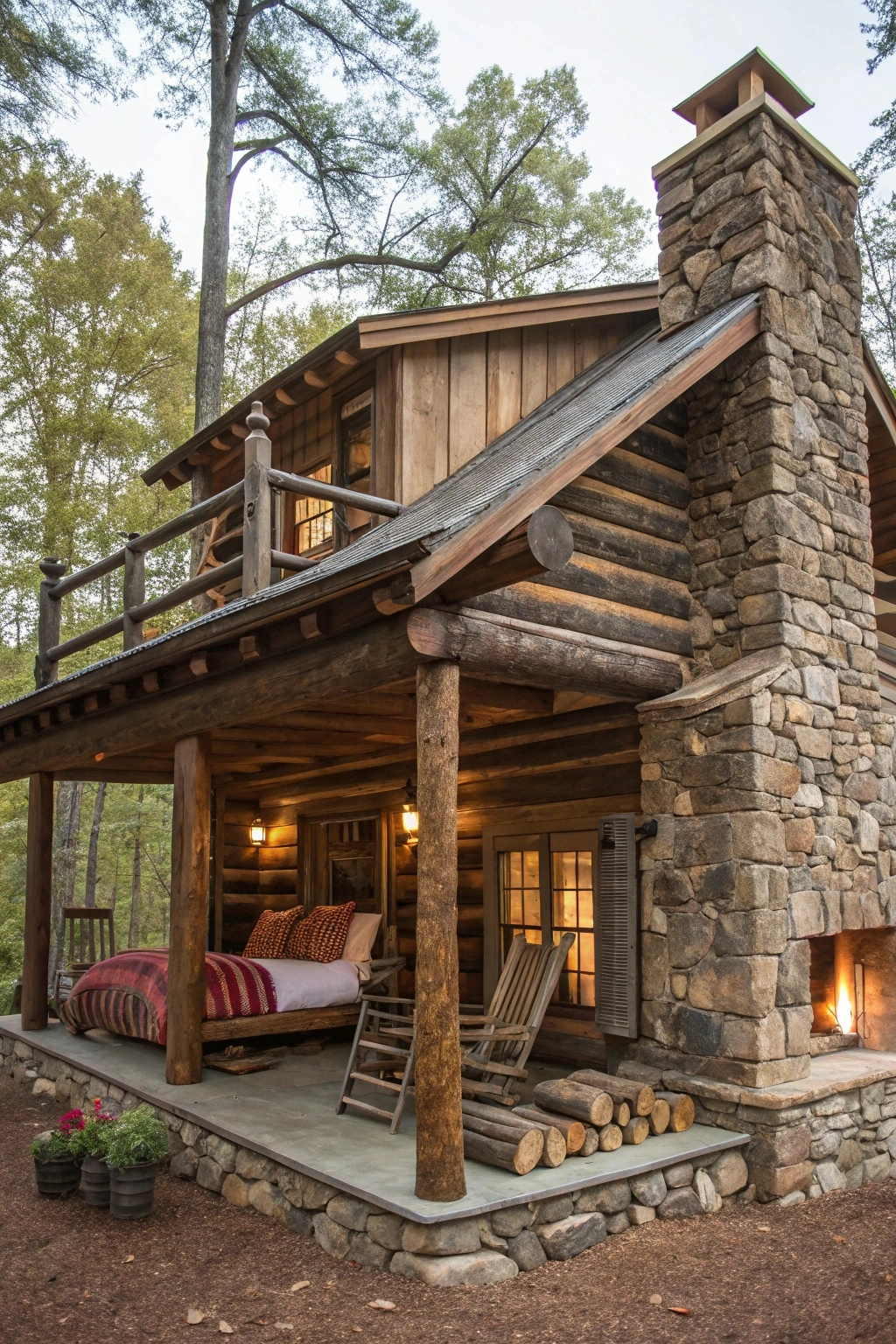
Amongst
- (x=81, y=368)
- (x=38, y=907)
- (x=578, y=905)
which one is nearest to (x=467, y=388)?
(x=578, y=905)

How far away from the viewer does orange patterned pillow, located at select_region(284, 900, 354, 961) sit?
904 cm

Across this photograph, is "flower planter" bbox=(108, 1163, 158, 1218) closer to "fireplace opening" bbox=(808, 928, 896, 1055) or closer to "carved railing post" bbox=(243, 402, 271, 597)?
"carved railing post" bbox=(243, 402, 271, 597)

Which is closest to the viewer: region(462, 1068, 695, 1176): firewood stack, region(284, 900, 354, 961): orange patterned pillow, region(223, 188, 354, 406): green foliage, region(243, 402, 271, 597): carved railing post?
region(462, 1068, 695, 1176): firewood stack

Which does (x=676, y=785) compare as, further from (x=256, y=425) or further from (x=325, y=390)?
(x=325, y=390)

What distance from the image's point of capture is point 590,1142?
17.7ft

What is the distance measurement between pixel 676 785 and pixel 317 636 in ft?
8.02

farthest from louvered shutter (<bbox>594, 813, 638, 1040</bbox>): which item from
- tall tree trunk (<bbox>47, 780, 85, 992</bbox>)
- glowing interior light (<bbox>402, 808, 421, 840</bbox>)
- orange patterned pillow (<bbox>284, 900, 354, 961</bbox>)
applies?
tall tree trunk (<bbox>47, 780, 85, 992</bbox>)

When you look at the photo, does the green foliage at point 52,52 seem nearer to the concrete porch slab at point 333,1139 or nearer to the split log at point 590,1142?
the concrete porch slab at point 333,1139

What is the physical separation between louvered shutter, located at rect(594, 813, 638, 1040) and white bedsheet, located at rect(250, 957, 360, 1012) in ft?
8.23

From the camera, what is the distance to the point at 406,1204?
14.9ft

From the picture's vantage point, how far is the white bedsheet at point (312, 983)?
810 centimetres

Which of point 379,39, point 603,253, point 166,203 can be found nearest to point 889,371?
point 603,253

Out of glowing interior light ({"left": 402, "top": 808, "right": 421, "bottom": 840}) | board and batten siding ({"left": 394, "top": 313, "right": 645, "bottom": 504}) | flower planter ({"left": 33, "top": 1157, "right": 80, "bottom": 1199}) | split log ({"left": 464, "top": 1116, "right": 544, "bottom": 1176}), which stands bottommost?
flower planter ({"left": 33, "top": 1157, "right": 80, "bottom": 1199})

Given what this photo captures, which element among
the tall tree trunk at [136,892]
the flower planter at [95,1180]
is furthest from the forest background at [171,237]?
the flower planter at [95,1180]
